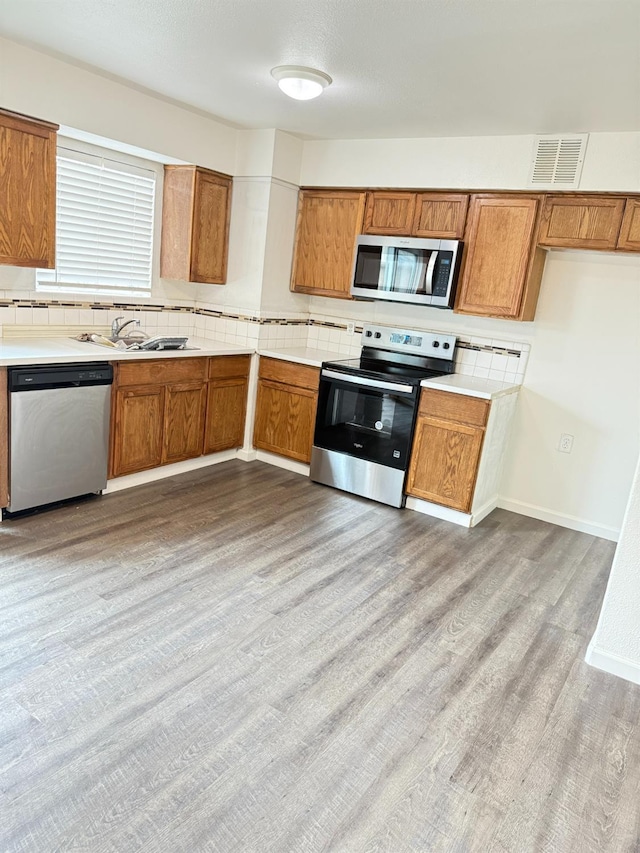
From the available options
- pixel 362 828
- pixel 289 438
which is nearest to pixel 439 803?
pixel 362 828

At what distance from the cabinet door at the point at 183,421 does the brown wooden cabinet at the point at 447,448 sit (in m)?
1.57

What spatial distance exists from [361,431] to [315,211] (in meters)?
1.79

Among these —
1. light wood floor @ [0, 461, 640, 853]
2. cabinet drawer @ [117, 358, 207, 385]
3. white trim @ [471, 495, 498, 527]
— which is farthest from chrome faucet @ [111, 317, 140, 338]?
white trim @ [471, 495, 498, 527]

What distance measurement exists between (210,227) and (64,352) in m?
1.65

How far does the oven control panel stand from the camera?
4281 mm

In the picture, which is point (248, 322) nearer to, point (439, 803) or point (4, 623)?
point (4, 623)

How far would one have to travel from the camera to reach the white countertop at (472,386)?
3.66m

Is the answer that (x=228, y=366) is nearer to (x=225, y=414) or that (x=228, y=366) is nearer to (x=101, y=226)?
(x=225, y=414)

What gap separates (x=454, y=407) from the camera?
3779 mm

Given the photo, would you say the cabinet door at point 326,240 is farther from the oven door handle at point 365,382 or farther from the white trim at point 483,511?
the white trim at point 483,511

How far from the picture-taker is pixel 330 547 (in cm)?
336

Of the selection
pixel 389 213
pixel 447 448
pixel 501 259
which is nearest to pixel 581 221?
pixel 501 259

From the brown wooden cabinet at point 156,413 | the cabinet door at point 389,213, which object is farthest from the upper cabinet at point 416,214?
the brown wooden cabinet at point 156,413

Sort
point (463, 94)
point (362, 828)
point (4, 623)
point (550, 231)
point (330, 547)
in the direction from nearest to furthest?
1. point (362, 828)
2. point (4, 623)
3. point (463, 94)
4. point (330, 547)
5. point (550, 231)
